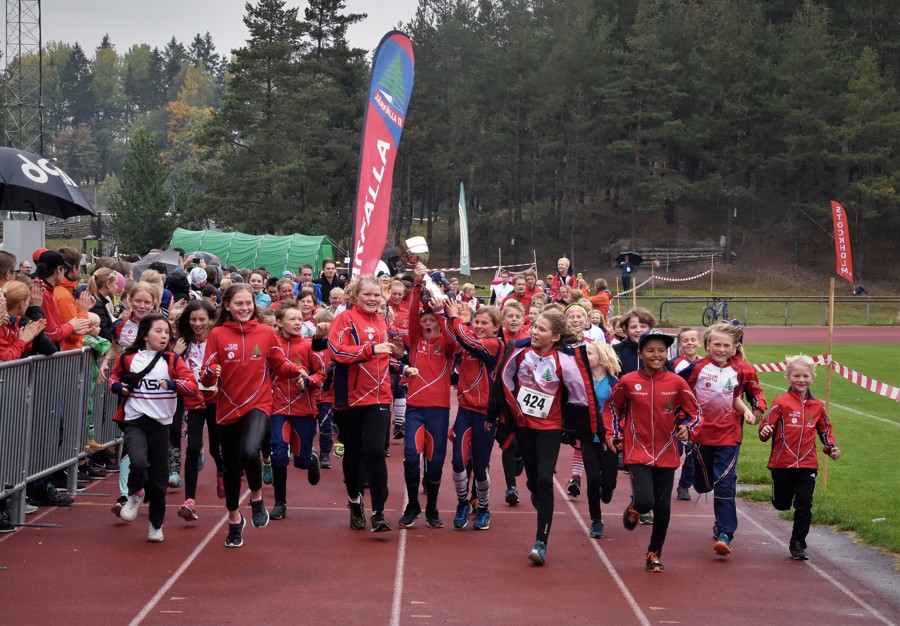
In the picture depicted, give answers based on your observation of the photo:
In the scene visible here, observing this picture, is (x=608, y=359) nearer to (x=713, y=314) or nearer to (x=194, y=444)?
(x=194, y=444)

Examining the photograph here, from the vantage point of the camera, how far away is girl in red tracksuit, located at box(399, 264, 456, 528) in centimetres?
880

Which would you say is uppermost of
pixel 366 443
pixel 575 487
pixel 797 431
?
pixel 797 431

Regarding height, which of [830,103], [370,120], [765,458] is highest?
[830,103]

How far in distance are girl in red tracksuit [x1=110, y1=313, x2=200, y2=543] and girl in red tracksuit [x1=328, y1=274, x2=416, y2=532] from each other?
3.72 ft

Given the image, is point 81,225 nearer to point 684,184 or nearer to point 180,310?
point 684,184

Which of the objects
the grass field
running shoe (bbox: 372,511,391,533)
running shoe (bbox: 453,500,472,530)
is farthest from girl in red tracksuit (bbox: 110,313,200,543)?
the grass field

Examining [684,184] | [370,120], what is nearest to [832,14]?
[684,184]

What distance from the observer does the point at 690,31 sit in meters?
65.4

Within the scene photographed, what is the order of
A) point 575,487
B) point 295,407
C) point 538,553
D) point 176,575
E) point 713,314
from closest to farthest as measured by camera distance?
point 176,575
point 538,553
point 295,407
point 575,487
point 713,314

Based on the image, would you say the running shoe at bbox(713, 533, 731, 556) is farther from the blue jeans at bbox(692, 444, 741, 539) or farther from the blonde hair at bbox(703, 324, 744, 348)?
the blonde hair at bbox(703, 324, 744, 348)

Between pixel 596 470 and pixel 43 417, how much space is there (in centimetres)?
458

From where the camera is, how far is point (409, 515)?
9.17m

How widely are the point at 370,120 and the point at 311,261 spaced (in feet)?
77.7

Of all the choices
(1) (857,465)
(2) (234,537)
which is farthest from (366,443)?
(1) (857,465)
